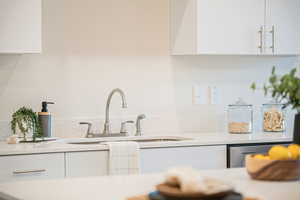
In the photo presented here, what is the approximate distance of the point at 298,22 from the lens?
175 inches

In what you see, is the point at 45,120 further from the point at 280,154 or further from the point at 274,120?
the point at 280,154

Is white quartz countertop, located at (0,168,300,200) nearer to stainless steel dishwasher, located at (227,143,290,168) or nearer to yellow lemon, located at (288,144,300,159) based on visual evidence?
yellow lemon, located at (288,144,300,159)

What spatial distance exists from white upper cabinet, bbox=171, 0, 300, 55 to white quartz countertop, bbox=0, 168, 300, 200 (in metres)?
1.85

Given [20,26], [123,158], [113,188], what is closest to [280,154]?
[113,188]

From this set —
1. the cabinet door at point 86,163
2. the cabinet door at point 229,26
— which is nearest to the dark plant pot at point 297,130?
the cabinet door at point 86,163

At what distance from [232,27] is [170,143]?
3.32ft

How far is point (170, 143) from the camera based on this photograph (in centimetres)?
381

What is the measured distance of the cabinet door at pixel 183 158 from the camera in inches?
148

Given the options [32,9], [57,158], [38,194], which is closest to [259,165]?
[38,194]

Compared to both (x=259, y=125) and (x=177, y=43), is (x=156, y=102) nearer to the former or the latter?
(x=177, y=43)

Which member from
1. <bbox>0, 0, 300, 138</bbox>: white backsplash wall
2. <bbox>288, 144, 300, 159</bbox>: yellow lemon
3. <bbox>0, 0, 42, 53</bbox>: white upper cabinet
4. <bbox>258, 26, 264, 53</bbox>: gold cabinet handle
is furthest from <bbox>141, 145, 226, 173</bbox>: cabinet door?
<bbox>288, 144, 300, 159</bbox>: yellow lemon

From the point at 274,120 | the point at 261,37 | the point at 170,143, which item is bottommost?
the point at 170,143

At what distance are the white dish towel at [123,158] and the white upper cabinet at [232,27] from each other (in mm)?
913

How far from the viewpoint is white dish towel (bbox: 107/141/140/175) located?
3645 millimetres
